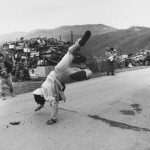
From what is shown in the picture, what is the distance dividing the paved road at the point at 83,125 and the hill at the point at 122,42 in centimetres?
3003

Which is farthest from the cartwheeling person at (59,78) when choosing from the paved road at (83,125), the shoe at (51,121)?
the paved road at (83,125)

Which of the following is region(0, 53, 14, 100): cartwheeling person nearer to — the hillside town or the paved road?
the paved road

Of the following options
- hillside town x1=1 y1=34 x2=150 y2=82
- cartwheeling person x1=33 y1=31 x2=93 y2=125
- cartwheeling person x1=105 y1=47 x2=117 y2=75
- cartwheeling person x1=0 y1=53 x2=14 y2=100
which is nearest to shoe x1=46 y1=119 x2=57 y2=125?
cartwheeling person x1=33 y1=31 x2=93 y2=125

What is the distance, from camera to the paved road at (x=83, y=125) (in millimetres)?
3627

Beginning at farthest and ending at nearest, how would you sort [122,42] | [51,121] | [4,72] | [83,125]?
[122,42], [4,72], [51,121], [83,125]

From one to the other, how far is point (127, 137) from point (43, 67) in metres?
10.2

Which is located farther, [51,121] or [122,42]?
[122,42]

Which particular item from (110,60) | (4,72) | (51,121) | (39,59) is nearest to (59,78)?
(51,121)

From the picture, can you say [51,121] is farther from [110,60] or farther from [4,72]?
[110,60]

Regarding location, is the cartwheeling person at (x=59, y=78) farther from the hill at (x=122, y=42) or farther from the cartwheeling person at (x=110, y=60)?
the hill at (x=122, y=42)

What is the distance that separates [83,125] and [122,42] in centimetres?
3950

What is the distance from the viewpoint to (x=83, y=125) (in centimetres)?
449

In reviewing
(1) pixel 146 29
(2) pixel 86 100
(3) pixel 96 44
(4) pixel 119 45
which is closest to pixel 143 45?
(4) pixel 119 45

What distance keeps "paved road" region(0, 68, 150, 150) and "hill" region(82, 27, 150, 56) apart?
30027mm
